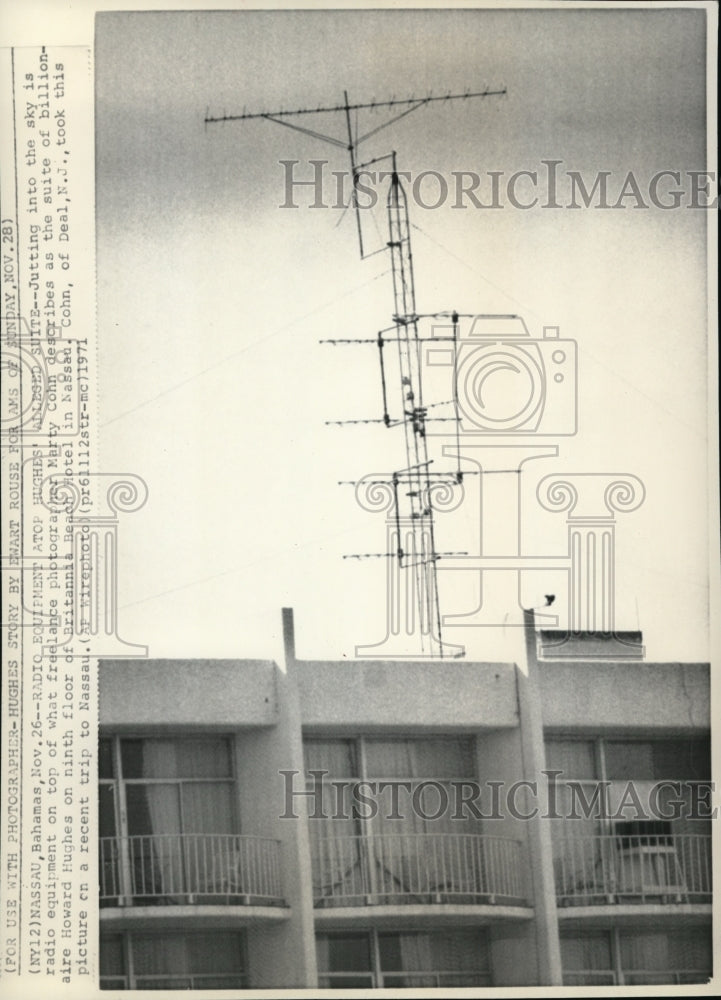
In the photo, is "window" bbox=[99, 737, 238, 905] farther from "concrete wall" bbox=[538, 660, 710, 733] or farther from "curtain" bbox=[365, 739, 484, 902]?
"concrete wall" bbox=[538, 660, 710, 733]

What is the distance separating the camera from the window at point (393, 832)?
3.47m

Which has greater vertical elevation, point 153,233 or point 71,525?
point 153,233

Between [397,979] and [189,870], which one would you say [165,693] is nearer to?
[189,870]

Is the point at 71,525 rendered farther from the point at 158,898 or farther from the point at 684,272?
the point at 684,272

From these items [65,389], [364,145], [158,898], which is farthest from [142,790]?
[364,145]

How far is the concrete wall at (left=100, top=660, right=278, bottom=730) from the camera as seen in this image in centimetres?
346

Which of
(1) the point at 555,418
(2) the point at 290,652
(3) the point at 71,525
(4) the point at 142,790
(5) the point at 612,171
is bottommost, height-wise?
(4) the point at 142,790

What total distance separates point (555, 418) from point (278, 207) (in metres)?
0.84

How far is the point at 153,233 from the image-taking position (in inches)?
140

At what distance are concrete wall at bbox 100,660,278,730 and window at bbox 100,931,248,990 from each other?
19.4 inches

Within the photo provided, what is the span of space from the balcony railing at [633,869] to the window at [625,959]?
0.09 meters

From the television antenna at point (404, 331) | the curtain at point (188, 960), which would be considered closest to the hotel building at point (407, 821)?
the curtain at point (188, 960)

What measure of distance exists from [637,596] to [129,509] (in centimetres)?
122

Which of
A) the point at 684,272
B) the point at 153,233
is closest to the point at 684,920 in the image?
the point at 684,272
